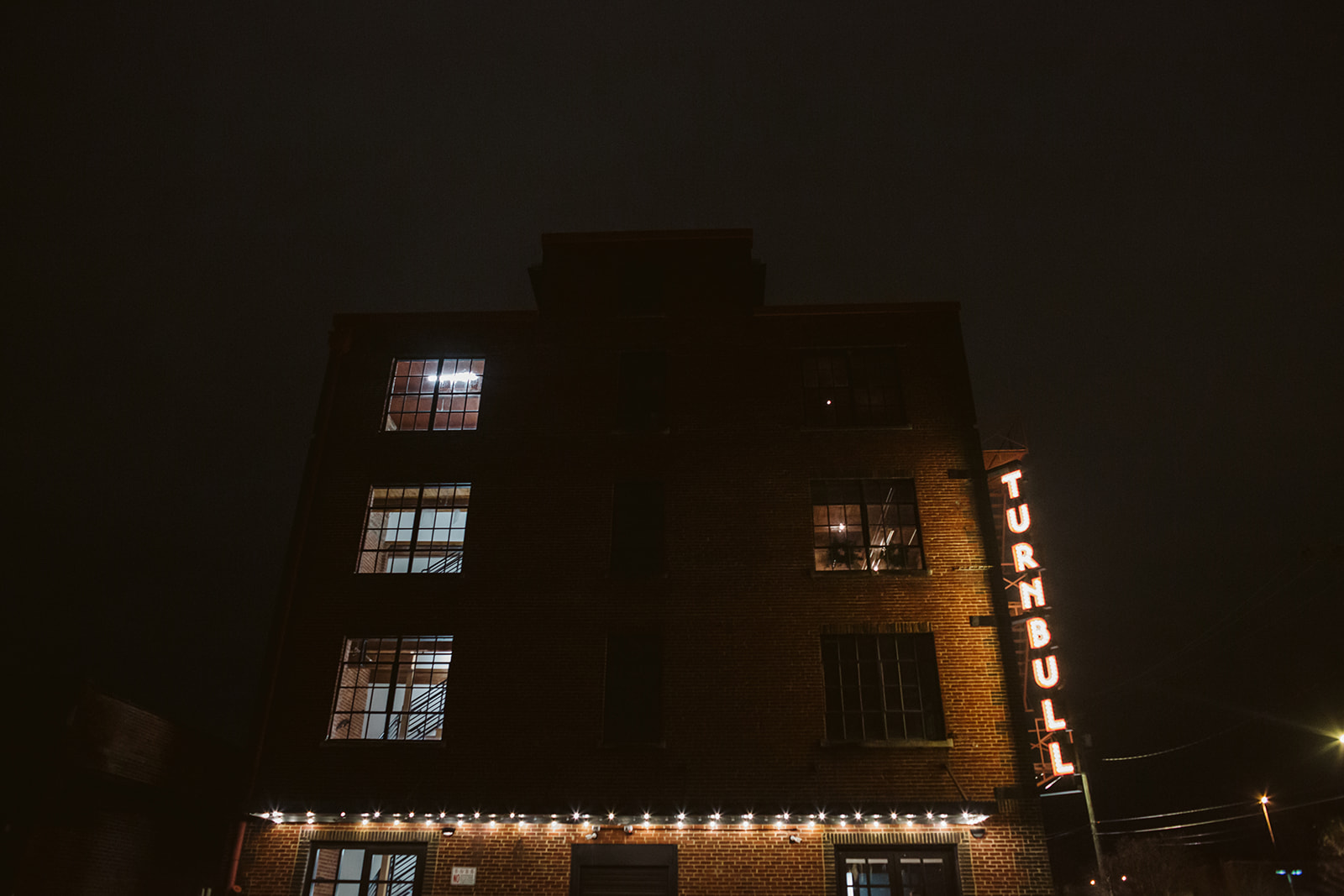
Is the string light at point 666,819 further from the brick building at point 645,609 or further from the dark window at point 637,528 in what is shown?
the dark window at point 637,528

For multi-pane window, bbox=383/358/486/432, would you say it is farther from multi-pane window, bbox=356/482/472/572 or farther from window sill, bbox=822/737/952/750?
window sill, bbox=822/737/952/750

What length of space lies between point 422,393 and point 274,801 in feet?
28.8

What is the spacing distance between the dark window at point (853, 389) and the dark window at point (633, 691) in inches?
237

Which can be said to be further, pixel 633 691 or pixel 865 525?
pixel 865 525

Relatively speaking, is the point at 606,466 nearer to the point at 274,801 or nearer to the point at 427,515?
the point at 427,515

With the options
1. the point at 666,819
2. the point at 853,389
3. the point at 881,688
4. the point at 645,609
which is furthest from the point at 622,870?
the point at 853,389

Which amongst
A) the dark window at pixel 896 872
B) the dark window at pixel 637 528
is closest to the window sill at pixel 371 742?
the dark window at pixel 637 528

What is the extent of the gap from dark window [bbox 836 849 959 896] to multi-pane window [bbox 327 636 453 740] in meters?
7.84

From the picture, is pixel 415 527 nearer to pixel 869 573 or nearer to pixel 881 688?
pixel 869 573

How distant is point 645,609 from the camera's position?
15.4 meters

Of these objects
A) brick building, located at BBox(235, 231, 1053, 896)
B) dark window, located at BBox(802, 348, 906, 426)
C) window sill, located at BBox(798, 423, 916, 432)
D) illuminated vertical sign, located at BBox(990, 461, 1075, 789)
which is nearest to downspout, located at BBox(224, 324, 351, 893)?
brick building, located at BBox(235, 231, 1053, 896)

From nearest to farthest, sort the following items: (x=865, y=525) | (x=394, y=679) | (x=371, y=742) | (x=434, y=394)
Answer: (x=371, y=742), (x=394, y=679), (x=865, y=525), (x=434, y=394)

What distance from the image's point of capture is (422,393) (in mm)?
18375

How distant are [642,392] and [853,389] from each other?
15.5ft
